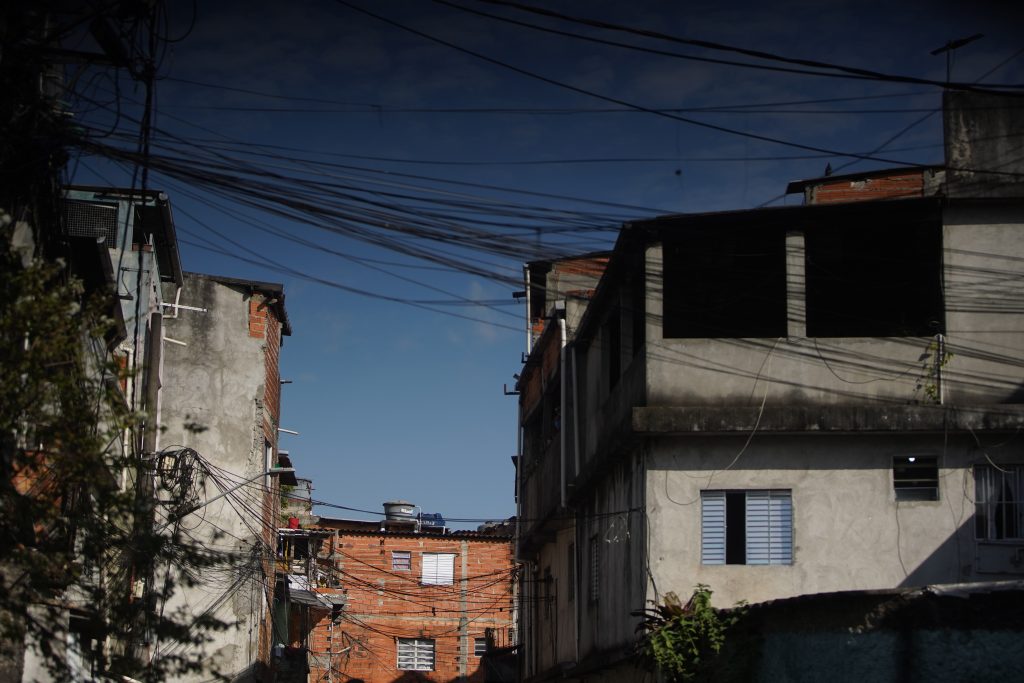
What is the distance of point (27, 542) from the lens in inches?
386

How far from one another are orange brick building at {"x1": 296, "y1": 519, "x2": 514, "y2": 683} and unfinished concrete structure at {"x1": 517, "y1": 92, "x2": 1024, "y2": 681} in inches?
1280

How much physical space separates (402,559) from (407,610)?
1990 mm

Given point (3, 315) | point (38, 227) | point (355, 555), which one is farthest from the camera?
point (355, 555)

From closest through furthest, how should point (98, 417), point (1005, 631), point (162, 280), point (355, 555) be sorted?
point (98, 417) < point (1005, 631) < point (162, 280) < point (355, 555)

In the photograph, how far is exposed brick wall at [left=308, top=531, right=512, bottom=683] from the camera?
49.6 m

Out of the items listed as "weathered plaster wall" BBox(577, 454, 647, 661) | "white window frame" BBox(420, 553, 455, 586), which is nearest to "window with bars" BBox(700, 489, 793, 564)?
"weathered plaster wall" BBox(577, 454, 647, 661)

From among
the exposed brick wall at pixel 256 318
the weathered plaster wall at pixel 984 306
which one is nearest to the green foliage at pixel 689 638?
the weathered plaster wall at pixel 984 306

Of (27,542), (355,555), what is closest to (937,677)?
(27,542)

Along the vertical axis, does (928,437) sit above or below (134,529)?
above

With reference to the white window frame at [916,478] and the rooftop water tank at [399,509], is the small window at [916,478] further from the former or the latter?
the rooftop water tank at [399,509]

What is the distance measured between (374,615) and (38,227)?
38959mm

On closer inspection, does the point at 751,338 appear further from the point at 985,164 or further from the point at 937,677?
the point at 937,677

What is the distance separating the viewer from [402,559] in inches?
2015

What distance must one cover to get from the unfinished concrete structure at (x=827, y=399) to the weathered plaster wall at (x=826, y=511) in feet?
0.07
